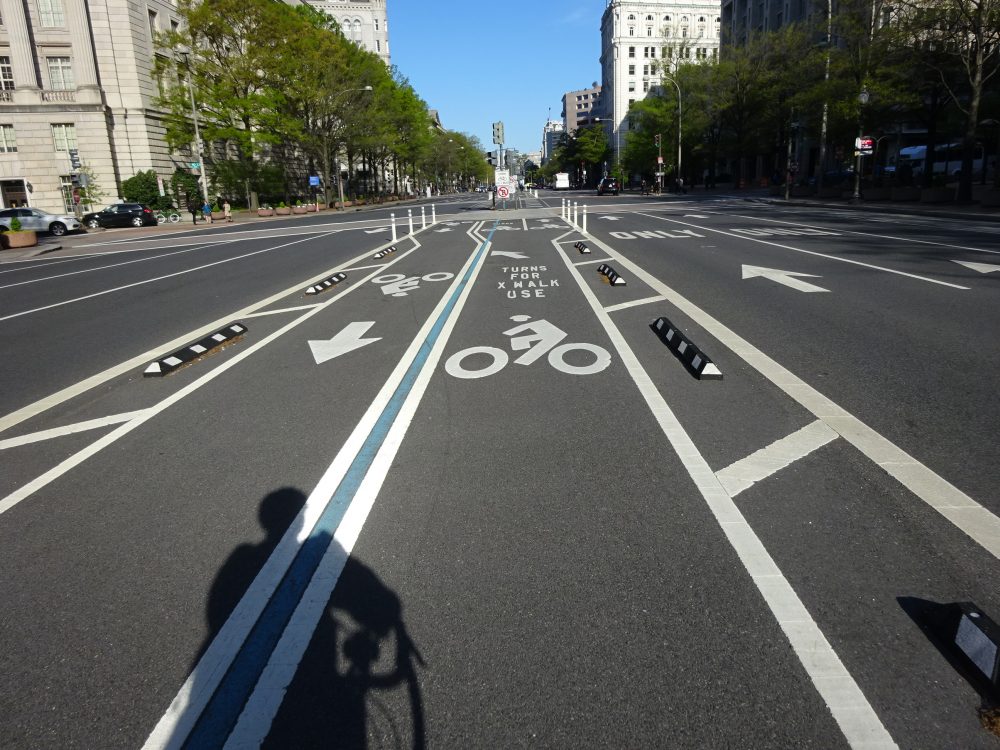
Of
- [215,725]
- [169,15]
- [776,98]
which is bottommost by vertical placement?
[215,725]

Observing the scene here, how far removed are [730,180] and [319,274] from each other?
312 feet

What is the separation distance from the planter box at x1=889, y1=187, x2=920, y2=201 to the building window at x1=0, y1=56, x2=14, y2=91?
58.4 m

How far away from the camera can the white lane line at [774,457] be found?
4086 millimetres

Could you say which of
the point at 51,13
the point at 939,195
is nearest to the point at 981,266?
the point at 939,195

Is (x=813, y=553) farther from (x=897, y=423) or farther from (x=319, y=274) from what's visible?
(x=319, y=274)

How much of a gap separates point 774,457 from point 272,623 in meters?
3.09

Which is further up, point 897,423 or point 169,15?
point 169,15

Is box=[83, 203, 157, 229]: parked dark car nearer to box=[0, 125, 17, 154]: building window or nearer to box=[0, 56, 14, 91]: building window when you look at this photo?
box=[0, 125, 17, 154]: building window

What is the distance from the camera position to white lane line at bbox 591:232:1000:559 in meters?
3.50

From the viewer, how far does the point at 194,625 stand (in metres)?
2.95

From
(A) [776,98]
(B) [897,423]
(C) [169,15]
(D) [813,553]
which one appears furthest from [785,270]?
(C) [169,15]

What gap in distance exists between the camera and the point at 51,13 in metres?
50.8

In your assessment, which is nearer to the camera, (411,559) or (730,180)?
(411,559)

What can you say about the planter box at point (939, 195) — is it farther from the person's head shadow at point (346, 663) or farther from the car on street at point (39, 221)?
the car on street at point (39, 221)
